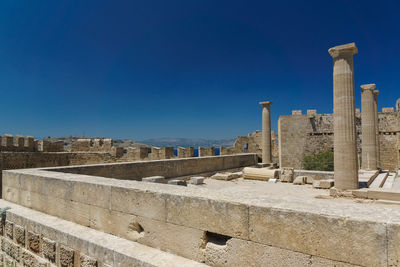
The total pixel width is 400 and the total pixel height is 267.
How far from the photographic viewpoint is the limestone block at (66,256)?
13.0 feet

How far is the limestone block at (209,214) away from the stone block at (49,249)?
2251mm

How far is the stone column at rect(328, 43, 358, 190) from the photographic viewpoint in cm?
785

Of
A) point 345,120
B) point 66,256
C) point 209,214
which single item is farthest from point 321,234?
point 345,120

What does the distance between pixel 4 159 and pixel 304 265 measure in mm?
15005

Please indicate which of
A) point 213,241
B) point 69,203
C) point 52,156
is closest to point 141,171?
point 69,203

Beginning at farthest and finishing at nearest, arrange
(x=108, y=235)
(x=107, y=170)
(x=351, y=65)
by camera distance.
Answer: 1. (x=351, y=65)
2. (x=107, y=170)
3. (x=108, y=235)

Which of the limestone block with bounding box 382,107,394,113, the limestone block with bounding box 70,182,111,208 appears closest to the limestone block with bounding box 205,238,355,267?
the limestone block with bounding box 70,182,111,208

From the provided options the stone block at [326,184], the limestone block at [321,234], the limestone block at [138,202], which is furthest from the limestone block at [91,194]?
the stone block at [326,184]

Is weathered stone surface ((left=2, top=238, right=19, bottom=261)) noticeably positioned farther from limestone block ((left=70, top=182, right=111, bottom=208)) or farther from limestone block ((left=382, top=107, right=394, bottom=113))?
limestone block ((left=382, top=107, right=394, bottom=113))

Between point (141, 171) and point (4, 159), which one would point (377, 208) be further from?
point (4, 159)

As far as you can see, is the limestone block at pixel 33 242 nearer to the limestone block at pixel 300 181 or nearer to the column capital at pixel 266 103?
the limestone block at pixel 300 181

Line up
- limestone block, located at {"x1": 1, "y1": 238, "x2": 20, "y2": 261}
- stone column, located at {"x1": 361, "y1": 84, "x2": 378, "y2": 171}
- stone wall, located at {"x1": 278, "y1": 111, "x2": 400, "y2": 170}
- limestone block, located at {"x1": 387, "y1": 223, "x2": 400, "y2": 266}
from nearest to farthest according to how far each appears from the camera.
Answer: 1. limestone block, located at {"x1": 387, "y1": 223, "x2": 400, "y2": 266}
2. limestone block, located at {"x1": 1, "y1": 238, "x2": 20, "y2": 261}
3. stone column, located at {"x1": 361, "y1": 84, "x2": 378, "y2": 171}
4. stone wall, located at {"x1": 278, "y1": 111, "x2": 400, "y2": 170}

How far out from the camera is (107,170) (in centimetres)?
742

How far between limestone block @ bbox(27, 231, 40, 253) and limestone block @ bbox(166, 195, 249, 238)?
2755 mm
